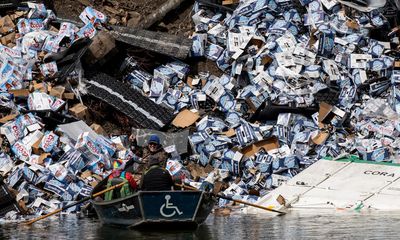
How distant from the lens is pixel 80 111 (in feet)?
64.6

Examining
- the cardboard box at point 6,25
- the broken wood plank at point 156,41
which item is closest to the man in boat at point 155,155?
the broken wood plank at point 156,41

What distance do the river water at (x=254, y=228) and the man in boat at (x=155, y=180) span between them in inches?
22.7

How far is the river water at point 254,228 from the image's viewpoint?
14828 mm

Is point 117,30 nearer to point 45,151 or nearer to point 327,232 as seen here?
point 45,151

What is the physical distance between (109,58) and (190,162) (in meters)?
2.82

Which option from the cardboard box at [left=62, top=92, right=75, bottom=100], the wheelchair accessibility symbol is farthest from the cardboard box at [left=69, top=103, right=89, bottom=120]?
the wheelchair accessibility symbol

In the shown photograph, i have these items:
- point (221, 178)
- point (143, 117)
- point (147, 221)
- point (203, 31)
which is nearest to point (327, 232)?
point (147, 221)

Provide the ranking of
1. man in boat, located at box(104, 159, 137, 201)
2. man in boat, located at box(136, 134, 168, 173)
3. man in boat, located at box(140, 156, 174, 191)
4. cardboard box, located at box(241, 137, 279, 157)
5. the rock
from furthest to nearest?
the rock
cardboard box, located at box(241, 137, 279, 157)
man in boat, located at box(136, 134, 168, 173)
man in boat, located at box(104, 159, 137, 201)
man in boat, located at box(140, 156, 174, 191)

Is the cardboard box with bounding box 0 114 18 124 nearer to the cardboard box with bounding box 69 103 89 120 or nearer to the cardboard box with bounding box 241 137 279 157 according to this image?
the cardboard box with bounding box 69 103 89 120

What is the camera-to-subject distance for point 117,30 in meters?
21.0

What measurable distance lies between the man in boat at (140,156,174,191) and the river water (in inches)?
22.7

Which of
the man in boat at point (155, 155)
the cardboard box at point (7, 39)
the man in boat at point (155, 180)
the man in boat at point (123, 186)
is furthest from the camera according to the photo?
the cardboard box at point (7, 39)

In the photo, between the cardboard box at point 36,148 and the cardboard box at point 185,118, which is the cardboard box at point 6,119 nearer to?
the cardboard box at point 36,148

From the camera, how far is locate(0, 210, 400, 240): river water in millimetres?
14828
